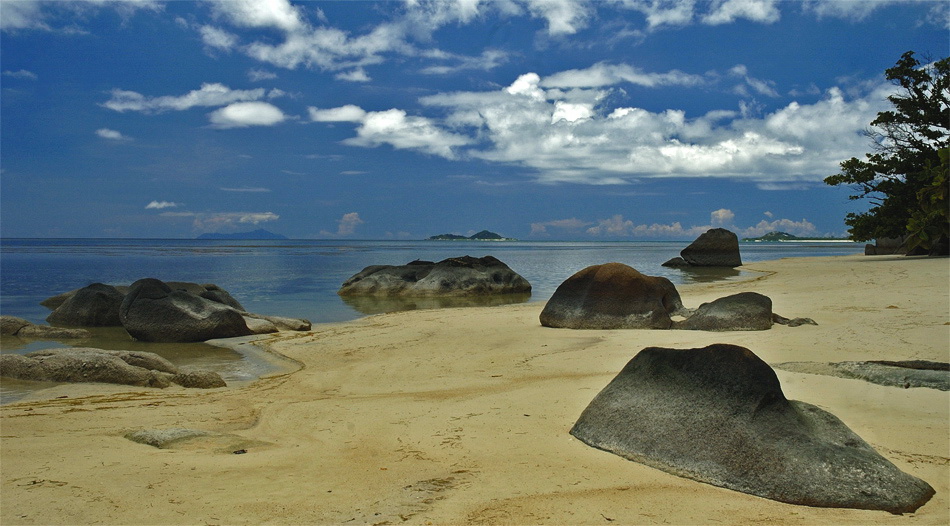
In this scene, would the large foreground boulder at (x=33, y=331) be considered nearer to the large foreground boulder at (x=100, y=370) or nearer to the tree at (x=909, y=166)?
the large foreground boulder at (x=100, y=370)

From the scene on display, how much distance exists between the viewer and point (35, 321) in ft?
56.4

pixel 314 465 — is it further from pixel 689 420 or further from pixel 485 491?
pixel 689 420

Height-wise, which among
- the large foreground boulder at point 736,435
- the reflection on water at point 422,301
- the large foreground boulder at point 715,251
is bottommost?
the reflection on water at point 422,301

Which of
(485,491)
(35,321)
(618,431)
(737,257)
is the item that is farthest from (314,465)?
(737,257)

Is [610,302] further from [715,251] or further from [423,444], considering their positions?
[715,251]

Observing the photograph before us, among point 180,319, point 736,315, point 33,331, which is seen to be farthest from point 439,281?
point 736,315

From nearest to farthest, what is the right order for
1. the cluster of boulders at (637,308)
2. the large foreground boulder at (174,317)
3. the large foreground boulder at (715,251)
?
the cluster of boulders at (637,308) → the large foreground boulder at (174,317) → the large foreground boulder at (715,251)

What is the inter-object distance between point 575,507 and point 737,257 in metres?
42.9

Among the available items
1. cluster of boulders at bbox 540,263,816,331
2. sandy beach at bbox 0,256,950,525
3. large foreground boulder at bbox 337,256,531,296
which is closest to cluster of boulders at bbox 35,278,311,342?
sandy beach at bbox 0,256,950,525

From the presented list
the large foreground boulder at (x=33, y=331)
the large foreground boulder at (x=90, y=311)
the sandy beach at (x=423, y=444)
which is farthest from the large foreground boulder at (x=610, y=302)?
the large foreground boulder at (x=90, y=311)

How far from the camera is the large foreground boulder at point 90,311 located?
16297mm

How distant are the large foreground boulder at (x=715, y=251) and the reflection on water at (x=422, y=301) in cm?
2218

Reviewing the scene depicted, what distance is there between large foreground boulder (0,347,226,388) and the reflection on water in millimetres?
11237

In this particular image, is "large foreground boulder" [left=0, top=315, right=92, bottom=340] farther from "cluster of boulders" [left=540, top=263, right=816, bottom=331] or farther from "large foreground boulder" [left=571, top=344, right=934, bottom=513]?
"large foreground boulder" [left=571, top=344, right=934, bottom=513]
